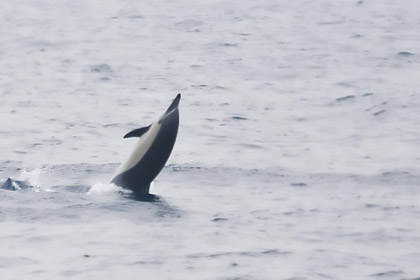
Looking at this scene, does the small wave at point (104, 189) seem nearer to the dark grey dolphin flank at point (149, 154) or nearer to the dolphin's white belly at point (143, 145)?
the dark grey dolphin flank at point (149, 154)

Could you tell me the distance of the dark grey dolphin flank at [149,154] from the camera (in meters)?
19.5

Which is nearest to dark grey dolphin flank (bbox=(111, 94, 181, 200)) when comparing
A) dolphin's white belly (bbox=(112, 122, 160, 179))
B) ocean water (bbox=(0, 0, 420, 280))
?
dolphin's white belly (bbox=(112, 122, 160, 179))

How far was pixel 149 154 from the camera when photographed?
1955cm

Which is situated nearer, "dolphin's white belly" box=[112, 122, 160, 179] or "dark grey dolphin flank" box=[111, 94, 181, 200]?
"dark grey dolphin flank" box=[111, 94, 181, 200]

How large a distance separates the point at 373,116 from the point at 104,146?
22.3 feet

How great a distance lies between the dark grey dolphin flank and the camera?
1945 cm

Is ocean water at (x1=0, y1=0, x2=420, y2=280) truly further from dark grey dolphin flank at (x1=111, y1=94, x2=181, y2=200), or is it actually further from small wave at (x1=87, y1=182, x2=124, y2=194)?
dark grey dolphin flank at (x1=111, y1=94, x2=181, y2=200)

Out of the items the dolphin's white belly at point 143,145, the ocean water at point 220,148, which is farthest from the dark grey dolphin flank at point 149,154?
the ocean water at point 220,148

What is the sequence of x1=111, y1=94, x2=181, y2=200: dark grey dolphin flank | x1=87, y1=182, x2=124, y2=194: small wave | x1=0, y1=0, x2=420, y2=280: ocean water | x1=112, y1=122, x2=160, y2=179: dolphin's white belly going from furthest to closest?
x1=87, y1=182, x2=124, y2=194: small wave → x1=112, y1=122, x2=160, y2=179: dolphin's white belly → x1=111, y1=94, x2=181, y2=200: dark grey dolphin flank → x1=0, y1=0, x2=420, y2=280: ocean water

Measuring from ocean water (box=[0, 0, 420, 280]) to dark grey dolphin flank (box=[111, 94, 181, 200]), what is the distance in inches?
12.2

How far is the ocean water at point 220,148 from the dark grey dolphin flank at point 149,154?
1.02 feet

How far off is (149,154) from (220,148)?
234 inches

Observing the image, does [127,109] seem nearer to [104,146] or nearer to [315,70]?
[104,146]

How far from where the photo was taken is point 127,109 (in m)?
30.3
